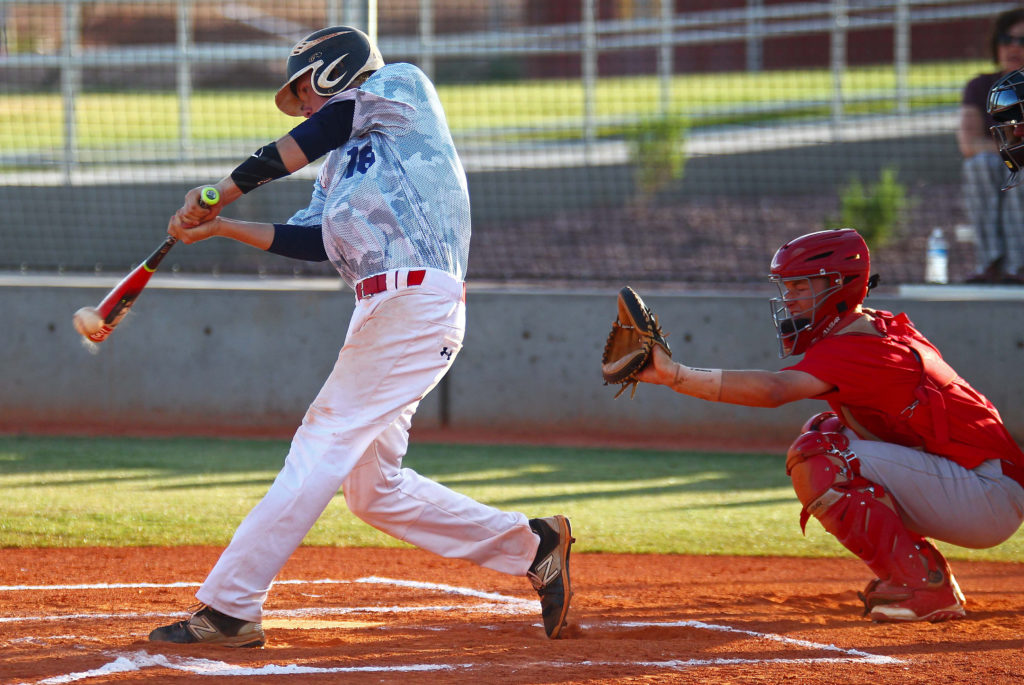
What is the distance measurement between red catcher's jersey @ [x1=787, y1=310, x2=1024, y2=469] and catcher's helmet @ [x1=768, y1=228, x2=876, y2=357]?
0.51 feet

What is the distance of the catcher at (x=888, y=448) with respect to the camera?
416 centimetres

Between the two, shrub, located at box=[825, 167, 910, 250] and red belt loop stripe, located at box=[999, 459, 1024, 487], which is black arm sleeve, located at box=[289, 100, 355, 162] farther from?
shrub, located at box=[825, 167, 910, 250]

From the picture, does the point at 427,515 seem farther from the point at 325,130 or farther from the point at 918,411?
the point at 918,411

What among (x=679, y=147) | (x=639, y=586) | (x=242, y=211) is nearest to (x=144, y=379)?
(x=242, y=211)

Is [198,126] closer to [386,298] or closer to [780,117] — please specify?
[780,117]

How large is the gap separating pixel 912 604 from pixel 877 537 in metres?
0.28

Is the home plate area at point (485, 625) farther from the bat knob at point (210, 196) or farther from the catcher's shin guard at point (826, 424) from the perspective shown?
the bat knob at point (210, 196)

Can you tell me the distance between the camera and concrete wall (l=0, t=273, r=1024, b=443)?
815 cm

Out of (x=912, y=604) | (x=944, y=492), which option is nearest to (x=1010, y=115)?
(x=944, y=492)

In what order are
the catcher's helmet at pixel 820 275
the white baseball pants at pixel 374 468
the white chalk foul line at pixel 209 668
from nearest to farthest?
the white chalk foul line at pixel 209 668
the white baseball pants at pixel 374 468
the catcher's helmet at pixel 820 275

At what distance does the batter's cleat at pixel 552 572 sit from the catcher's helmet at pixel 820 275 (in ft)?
3.74

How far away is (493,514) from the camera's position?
4.05 meters

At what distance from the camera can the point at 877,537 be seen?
416 cm

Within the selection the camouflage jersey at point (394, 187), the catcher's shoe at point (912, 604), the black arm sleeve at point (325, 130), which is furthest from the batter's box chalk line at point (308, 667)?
the black arm sleeve at point (325, 130)
